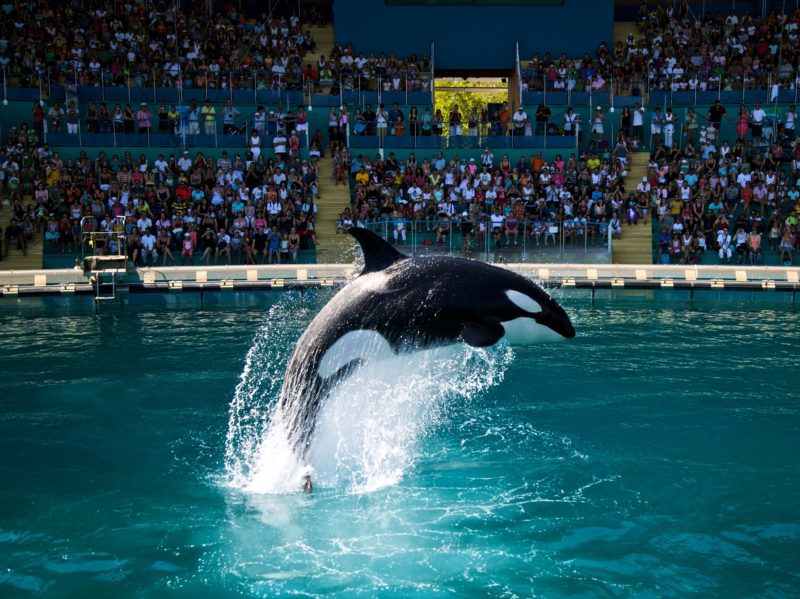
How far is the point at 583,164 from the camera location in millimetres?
26141

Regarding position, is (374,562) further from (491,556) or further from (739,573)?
(739,573)

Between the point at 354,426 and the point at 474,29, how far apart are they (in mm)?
27103

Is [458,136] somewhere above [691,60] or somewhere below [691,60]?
below

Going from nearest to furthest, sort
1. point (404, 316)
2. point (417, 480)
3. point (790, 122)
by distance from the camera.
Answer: point (404, 316) < point (417, 480) < point (790, 122)

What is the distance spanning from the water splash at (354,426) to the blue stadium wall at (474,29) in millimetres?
22908

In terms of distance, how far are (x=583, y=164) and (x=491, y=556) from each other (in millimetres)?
20735

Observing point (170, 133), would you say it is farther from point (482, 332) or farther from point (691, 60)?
point (482, 332)

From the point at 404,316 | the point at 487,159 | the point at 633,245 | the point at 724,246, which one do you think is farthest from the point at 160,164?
the point at 404,316

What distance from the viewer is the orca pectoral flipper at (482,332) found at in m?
6.87

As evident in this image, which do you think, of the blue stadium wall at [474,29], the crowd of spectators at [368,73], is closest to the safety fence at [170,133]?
the crowd of spectators at [368,73]

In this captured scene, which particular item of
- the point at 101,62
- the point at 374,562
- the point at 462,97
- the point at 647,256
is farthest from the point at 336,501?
the point at 462,97

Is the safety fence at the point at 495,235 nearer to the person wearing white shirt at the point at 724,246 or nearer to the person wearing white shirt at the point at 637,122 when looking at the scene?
the person wearing white shirt at the point at 724,246

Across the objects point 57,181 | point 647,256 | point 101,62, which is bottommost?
point 647,256

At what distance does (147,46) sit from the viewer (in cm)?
3008
